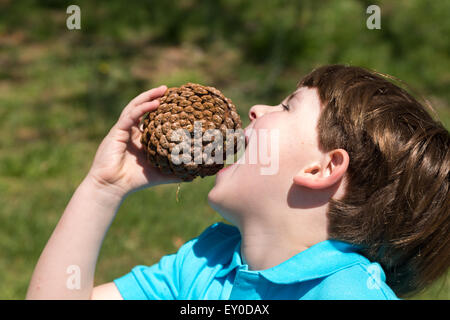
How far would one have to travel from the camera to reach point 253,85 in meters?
5.19

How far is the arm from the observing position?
1.71 metres

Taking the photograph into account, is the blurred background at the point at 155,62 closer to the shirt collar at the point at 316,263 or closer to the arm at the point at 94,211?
the arm at the point at 94,211

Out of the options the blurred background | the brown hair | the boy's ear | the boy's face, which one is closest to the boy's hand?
the boy's face

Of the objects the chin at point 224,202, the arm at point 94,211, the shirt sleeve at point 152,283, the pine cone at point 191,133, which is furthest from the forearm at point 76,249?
the chin at point 224,202

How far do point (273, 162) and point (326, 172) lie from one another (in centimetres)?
17

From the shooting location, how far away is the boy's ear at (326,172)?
1557 millimetres

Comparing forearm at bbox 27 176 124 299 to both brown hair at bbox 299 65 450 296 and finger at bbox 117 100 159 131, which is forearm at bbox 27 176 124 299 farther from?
brown hair at bbox 299 65 450 296

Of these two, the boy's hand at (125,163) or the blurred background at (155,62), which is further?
the blurred background at (155,62)

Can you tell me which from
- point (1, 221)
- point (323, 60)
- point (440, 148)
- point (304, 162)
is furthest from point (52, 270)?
point (323, 60)

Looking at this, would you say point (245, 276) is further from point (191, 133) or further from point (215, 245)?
point (191, 133)

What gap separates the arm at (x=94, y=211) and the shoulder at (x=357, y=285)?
2.18ft

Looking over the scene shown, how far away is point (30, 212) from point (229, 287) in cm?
219

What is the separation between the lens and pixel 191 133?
159 centimetres

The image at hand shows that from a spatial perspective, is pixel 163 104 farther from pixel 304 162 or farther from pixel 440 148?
pixel 440 148
